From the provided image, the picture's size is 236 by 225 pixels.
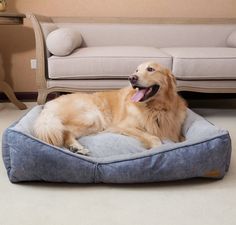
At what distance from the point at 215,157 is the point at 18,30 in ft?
8.67

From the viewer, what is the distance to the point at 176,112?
6.59 ft

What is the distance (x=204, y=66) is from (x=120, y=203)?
4.95ft

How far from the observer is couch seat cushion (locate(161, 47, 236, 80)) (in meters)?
2.50

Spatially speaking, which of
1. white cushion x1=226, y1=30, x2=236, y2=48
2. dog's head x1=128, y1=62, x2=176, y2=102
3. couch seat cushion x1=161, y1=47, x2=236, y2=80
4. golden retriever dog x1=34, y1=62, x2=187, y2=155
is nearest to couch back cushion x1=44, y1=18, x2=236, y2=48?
white cushion x1=226, y1=30, x2=236, y2=48

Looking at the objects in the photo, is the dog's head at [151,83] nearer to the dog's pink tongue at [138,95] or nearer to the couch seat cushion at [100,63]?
the dog's pink tongue at [138,95]

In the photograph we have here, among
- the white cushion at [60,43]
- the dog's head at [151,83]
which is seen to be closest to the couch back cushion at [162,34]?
the white cushion at [60,43]

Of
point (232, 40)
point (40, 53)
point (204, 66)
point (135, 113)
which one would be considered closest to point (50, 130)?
point (135, 113)

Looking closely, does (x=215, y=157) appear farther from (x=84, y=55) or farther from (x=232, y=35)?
(x=232, y=35)

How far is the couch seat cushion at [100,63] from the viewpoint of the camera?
2528 mm

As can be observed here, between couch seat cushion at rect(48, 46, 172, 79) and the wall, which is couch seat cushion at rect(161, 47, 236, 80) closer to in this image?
couch seat cushion at rect(48, 46, 172, 79)

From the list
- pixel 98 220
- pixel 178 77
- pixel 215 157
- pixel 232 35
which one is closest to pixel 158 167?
pixel 215 157

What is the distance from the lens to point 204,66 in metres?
2.50

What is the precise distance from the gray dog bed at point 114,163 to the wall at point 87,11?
2.09 meters

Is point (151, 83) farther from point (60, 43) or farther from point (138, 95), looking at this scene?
point (60, 43)
